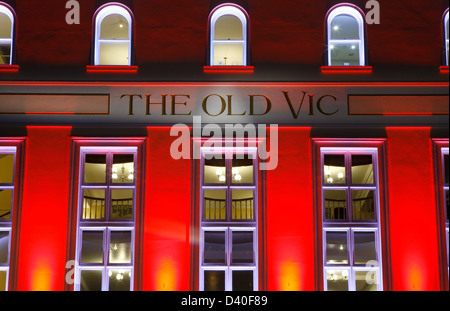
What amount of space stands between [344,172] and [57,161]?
4.91 meters

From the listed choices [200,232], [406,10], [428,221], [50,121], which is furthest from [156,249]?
[406,10]

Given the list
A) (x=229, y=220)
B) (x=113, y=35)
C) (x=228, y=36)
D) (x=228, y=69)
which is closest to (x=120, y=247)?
(x=229, y=220)

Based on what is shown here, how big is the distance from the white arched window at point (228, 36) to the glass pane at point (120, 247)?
340cm

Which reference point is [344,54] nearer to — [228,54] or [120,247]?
[228,54]

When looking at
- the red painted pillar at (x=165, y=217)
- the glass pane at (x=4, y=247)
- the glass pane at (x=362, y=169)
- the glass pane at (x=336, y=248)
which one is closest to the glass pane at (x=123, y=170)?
the red painted pillar at (x=165, y=217)

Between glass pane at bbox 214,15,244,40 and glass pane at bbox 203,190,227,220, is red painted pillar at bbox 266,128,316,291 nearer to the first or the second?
glass pane at bbox 203,190,227,220

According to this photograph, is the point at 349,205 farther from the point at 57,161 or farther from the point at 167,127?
the point at 57,161

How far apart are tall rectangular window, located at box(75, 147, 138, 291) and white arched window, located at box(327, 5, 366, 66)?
397cm

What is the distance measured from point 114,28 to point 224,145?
297 centimetres

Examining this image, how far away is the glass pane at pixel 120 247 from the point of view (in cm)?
1363

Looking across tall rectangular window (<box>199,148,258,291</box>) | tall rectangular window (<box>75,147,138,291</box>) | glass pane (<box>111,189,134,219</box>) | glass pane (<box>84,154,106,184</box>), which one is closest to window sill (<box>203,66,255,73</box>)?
tall rectangular window (<box>199,148,258,291</box>)

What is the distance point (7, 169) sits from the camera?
14023 mm

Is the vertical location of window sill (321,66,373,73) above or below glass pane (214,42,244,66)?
below

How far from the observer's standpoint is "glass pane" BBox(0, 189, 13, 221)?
45.2 ft
